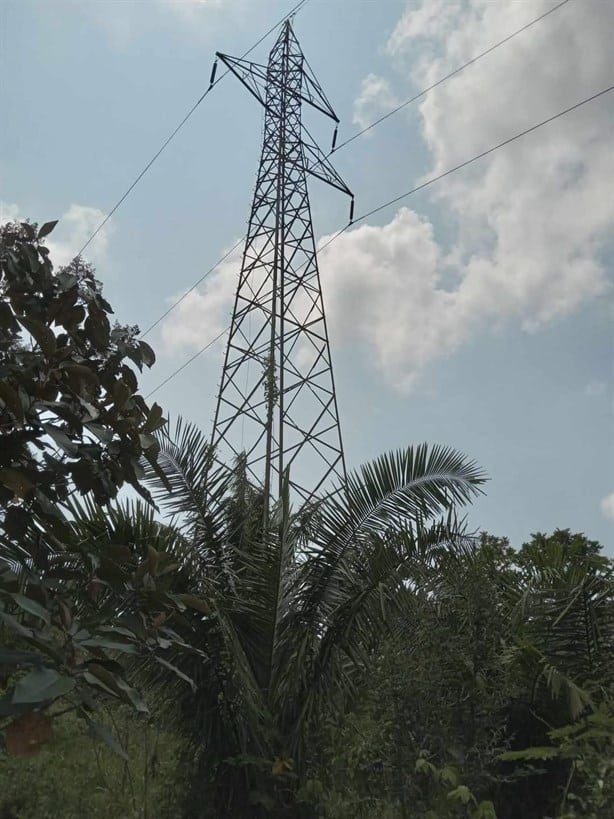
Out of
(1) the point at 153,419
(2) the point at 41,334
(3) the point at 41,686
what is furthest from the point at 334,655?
(3) the point at 41,686

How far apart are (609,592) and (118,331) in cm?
542

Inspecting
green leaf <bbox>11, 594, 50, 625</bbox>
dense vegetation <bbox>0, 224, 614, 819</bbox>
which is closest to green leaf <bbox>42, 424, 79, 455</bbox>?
green leaf <bbox>11, 594, 50, 625</bbox>

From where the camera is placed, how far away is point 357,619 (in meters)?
5.76

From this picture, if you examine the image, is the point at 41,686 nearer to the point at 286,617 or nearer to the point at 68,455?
the point at 68,455

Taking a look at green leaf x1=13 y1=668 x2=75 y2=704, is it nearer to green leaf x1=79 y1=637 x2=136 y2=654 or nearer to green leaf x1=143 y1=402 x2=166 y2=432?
green leaf x1=79 y1=637 x2=136 y2=654

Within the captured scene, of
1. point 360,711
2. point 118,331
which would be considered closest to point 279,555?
point 360,711

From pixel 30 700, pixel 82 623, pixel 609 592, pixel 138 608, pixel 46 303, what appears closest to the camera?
pixel 30 700

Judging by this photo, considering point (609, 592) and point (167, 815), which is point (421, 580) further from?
point (167, 815)

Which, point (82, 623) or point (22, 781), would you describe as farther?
point (22, 781)

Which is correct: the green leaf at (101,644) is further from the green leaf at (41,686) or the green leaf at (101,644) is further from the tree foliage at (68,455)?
the green leaf at (41,686)

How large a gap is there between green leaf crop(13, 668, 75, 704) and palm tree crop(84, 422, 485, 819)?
392 cm

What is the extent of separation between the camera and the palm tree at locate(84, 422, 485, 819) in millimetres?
5617

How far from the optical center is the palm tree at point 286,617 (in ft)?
18.4

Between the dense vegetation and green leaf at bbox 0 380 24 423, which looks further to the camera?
the dense vegetation
